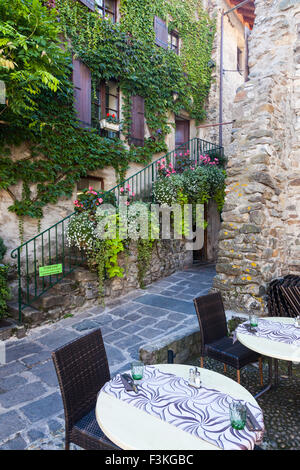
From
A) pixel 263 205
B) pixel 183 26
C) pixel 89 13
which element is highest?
pixel 183 26

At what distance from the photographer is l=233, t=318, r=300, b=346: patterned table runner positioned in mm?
2334

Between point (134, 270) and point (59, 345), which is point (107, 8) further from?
Result: point (59, 345)

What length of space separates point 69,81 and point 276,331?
5.72 m

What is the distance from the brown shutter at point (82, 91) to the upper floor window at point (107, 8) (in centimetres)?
156

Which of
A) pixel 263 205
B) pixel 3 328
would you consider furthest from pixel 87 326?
pixel 263 205

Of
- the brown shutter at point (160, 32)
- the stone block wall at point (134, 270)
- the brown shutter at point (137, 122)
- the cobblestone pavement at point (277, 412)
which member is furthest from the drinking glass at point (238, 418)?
the brown shutter at point (160, 32)

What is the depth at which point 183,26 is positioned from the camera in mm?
8430

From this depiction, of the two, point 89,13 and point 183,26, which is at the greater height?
point 183,26

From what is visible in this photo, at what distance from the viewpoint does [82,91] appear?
5.95 metres

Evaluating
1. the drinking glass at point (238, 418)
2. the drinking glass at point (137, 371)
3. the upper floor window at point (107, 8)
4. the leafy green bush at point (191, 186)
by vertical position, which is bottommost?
the drinking glass at point (137, 371)

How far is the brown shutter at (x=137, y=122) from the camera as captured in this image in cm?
710

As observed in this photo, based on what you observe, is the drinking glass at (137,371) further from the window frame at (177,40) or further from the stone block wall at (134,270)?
the window frame at (177,40)

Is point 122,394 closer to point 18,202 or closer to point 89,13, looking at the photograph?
point 18,202
